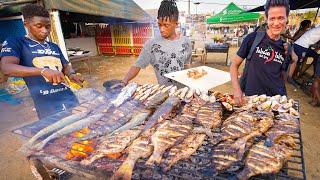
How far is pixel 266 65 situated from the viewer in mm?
3209

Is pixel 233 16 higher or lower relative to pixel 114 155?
higher

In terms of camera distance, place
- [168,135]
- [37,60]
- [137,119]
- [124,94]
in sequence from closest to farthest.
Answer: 1. [168,135]
2. [137,119]
3. [37,60]
4. [124,94]

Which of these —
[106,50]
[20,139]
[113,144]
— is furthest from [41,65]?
[106,50]

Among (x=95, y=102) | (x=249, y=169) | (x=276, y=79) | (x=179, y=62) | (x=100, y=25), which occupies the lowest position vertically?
(x=249, y=169)

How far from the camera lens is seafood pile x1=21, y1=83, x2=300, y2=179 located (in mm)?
1881

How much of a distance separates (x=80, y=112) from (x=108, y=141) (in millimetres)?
884

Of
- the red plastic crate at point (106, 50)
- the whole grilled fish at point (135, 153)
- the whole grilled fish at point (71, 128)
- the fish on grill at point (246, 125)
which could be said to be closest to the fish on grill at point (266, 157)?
the fish on grill at point (246, 125)

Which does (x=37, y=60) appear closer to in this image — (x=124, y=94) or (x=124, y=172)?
(x=124, y=94)

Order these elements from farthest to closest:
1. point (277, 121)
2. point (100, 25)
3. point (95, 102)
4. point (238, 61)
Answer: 1. point (100, 25)
2. point (238, 61)
3. point (95, 102)
4. point (277, 121)

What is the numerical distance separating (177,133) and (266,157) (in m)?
0.83

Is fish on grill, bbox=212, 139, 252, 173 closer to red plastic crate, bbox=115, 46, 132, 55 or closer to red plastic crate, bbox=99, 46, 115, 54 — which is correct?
red plastic crate, bbox=115, 46, 132, 55

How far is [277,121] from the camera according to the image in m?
2.42

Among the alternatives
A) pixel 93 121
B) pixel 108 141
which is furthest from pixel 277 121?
pixel 93 121

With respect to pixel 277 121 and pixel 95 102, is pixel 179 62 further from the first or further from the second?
pixel 277 121
